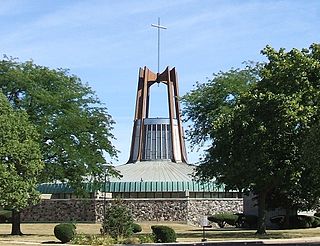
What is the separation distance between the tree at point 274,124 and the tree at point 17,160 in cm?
1168

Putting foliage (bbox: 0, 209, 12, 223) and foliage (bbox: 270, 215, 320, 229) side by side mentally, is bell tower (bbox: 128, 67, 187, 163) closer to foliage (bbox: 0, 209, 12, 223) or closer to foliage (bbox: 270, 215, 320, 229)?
foliage (bbox: 0, 209, 12, 223)

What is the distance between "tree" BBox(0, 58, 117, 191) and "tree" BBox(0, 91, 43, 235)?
3731mm

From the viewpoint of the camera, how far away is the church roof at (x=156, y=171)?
261 feet

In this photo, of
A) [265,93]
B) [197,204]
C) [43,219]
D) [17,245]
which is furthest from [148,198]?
[17,245]

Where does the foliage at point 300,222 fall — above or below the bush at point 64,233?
above

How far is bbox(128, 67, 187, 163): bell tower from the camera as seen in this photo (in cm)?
9319

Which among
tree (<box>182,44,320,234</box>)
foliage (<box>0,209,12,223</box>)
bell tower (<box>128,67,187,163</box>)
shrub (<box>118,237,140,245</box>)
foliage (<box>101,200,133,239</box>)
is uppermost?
bell tower (<box>128,67,187,163</box>)

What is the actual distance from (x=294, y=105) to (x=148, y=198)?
3882cm

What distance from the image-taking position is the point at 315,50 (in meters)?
38.4

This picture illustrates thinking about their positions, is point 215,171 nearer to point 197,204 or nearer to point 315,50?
point 315,50

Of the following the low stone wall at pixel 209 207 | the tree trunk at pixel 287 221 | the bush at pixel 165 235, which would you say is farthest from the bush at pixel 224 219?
the bush at pixel 165 235

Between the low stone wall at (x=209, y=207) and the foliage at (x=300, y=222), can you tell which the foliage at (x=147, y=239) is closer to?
the foliage at (x=300, y=222)

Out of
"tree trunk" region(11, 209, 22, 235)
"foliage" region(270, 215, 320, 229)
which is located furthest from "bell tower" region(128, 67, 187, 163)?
"tree trunk" region(11, 209, 22, 235)

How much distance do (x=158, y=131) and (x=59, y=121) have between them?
5098 centimetres
